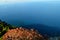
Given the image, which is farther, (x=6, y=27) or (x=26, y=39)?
(x=6, y=27)

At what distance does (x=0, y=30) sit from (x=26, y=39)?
366 cm

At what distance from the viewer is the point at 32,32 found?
21.4ft

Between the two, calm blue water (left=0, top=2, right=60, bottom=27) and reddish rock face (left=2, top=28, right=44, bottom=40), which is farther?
calm blue water (left=0, top=2, right=60, bottom=27)

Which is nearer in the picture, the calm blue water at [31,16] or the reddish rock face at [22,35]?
the reddish rock face at [22,35]

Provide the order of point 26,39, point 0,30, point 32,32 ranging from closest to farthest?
point 26,39, point 32,32, point 0,30

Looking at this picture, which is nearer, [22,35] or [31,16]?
[22,35]

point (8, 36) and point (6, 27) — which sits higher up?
point (8, 36)

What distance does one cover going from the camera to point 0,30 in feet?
31.6

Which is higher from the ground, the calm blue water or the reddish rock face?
the reddish rock face

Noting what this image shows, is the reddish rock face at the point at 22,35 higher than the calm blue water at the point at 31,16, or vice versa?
the reddish rock face at the point at 22,35

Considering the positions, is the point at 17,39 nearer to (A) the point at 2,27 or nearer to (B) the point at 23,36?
(B) the point at 23,36

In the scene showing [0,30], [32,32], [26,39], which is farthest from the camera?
[0,30]

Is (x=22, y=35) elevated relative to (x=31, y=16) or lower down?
elevated

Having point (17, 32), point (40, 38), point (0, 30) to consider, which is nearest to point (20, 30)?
point (17, 32)
